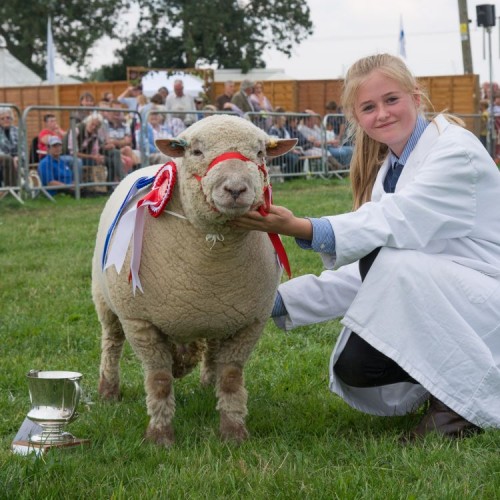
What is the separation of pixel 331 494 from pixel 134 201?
4.76ft

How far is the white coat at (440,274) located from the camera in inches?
120

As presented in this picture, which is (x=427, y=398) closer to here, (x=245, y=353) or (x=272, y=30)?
(x=245, y=353)

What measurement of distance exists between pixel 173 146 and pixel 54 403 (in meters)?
0.97

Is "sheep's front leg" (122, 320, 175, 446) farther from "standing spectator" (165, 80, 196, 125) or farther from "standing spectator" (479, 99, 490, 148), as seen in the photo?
"standing spectator" (479, 99, 490, 148)

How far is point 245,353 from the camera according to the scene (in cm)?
342

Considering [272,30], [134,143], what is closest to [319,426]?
[134,143]

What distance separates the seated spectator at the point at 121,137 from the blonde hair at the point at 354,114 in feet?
29.1

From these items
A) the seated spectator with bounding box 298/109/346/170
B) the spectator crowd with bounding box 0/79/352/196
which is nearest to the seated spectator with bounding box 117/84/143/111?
the spectator crowd with bounding box 0/79/352/196

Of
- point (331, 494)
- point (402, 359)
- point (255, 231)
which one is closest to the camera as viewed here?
point (331, 494)

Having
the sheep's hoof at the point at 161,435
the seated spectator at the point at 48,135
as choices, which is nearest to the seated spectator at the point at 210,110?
the seated spectator at the point at 48,135

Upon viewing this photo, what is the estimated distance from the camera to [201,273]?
3.15m

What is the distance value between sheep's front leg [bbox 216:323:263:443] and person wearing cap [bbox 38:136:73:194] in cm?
854

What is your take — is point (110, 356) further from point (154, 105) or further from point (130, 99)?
point (130, 99)

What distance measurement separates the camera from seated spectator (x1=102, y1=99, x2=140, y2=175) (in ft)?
40.7
